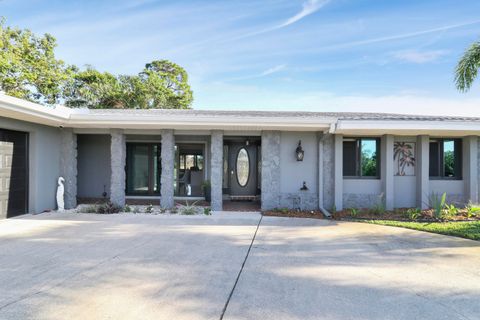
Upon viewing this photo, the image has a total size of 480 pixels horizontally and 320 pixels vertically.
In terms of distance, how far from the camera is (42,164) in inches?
391

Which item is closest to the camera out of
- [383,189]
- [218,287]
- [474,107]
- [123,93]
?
[218,287]

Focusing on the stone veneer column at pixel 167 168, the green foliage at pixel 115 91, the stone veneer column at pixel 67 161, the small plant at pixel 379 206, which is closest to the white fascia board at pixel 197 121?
the stone veneer column at pixel 167 168

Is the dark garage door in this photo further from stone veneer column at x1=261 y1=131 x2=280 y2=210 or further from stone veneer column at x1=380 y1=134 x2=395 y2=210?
stone veneer column at x1=380 y1=134 x2=395 y2=210

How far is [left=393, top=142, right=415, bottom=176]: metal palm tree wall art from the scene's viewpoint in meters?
11.0

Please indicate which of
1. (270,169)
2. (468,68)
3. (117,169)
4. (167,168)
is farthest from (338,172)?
(117,169)

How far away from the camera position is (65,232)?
7289mm

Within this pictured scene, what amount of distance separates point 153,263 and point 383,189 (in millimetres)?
8440

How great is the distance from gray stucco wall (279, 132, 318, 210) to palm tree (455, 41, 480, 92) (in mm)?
4525

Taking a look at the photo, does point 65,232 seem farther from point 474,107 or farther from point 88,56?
point 88,56

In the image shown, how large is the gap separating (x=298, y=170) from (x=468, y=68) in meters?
5.82

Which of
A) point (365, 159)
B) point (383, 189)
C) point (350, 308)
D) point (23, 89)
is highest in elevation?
point (23, 89)

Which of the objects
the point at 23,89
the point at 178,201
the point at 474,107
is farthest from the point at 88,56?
the point at 474,107

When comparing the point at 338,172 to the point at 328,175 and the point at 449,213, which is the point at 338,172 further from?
the point at 449,213

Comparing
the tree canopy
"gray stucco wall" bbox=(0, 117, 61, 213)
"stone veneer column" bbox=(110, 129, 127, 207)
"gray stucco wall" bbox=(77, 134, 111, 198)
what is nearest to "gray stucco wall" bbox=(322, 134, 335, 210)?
"stone veneer column" bbox=(110, 129, 127, 207)
